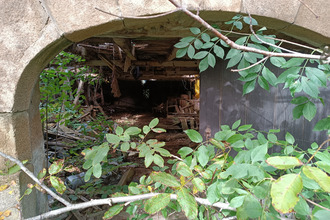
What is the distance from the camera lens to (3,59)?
3.22 feet

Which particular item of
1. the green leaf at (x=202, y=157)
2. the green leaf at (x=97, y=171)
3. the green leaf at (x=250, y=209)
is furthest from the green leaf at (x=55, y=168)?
the green leaf at (x=250, y=209)

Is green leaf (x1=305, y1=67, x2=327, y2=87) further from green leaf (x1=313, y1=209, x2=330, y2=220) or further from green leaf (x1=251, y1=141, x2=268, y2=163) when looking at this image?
green leaf (x1=313, y1=209, x2=330, y2=220)

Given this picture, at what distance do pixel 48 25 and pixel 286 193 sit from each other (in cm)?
123

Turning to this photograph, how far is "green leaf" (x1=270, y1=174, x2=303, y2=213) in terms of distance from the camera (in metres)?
0.36

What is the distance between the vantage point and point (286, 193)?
14.4 inches

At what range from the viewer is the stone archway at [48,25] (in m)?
0.98

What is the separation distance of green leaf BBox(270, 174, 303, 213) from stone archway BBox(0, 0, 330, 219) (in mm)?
961

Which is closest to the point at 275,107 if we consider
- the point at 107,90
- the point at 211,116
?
the point at 211,116

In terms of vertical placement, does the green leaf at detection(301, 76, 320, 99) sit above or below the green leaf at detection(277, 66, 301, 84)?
below

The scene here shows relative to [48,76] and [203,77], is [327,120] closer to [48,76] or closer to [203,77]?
[203,77]

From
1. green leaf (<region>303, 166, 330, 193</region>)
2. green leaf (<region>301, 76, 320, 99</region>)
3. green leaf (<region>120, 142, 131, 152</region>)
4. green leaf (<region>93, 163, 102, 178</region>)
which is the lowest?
green leaf (<region>93, 163, 102, 178</region>)

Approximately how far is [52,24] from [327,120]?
145cm

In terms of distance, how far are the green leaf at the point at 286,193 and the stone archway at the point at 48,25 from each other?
961 millimetres

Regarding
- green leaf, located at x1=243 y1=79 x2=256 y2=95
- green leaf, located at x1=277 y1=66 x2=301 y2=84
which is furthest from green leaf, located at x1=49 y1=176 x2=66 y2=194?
green leaf, located at x1=277 y1=66 x2=301 y2=84
